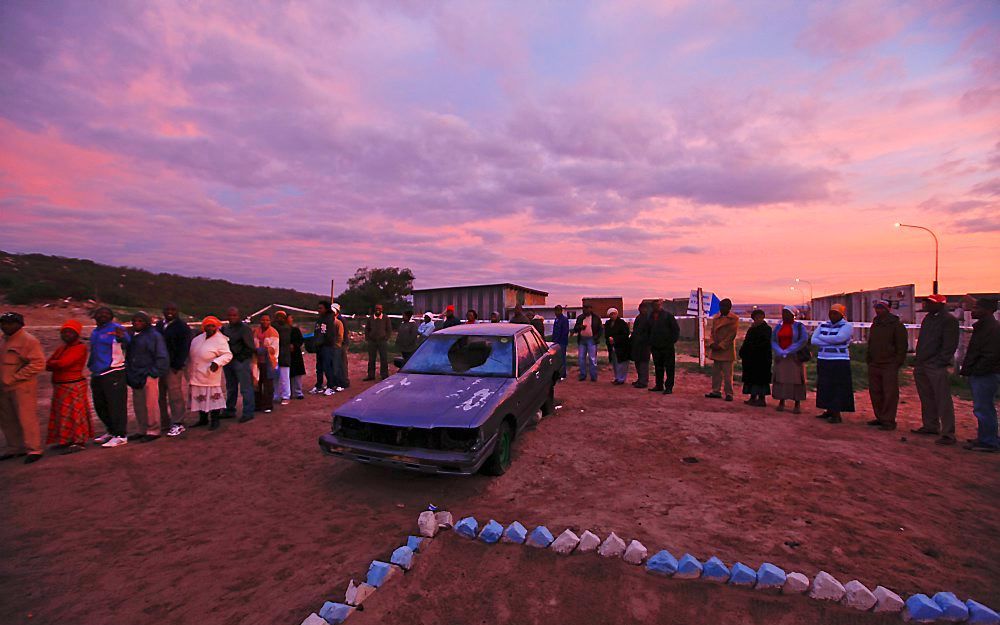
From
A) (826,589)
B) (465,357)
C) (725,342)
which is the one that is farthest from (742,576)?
(725,342)

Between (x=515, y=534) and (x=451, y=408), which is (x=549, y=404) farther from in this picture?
(x=515, y=534)

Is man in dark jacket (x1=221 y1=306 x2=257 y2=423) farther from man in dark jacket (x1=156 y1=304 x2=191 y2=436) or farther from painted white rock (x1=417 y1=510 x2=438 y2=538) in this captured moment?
painted white rock (x1=417 y1=510 x2=438 y2=538)

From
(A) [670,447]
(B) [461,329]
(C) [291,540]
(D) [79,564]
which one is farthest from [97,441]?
(A) [670,447]

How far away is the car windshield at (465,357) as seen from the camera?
5629mm

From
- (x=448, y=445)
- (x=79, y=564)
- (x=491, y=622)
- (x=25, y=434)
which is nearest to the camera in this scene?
(x=491, y=622)

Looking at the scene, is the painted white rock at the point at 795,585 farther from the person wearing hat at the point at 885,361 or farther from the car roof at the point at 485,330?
the person wearing hat at the point at 885,361

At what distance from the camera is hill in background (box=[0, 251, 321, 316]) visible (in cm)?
2455

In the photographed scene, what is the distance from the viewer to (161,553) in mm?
3498

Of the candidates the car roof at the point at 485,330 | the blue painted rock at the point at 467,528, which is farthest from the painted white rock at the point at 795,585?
the car roof at the point at 485,330

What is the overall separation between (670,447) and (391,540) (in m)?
3.75

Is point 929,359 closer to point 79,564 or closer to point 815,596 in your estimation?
point 815,596

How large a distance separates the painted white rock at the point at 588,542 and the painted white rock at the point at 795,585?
3.70ft

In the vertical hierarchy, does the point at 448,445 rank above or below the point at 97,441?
above

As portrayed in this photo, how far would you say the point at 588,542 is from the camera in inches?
125
